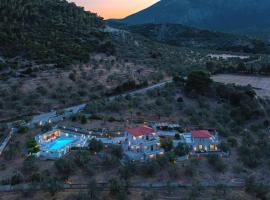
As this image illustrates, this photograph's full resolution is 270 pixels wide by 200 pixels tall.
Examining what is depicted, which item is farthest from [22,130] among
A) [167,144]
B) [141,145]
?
[167,144]

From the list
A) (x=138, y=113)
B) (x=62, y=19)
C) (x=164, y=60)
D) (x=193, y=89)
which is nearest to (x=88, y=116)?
(x=138, y=113)

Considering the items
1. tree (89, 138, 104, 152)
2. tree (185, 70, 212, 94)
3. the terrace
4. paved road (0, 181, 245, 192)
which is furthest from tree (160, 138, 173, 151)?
tree (185, 70, 212, 94)

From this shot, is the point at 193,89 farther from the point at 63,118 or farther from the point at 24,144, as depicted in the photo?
the point at 24,144

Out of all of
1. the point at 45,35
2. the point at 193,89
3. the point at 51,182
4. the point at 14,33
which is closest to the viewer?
the point at 51,182

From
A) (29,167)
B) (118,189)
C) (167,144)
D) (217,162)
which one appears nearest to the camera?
(118,189)

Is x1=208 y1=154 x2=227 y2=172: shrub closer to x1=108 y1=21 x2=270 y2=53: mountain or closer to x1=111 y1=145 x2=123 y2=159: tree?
x1=111 y1=145 x2=123 y2=159: tree

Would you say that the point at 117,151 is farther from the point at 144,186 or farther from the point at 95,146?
the point at 144,186
